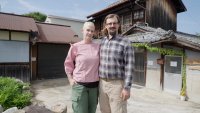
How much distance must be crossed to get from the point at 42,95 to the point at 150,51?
6.00 m

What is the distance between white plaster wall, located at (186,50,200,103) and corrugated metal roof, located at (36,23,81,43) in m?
8.88

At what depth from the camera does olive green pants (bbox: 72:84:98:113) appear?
354 centimetres

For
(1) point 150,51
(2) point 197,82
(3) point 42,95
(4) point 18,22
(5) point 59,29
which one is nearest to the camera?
(2) point 197,82

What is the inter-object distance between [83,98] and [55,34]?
1323 centimetres

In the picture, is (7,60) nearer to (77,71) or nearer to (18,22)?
(18,22)

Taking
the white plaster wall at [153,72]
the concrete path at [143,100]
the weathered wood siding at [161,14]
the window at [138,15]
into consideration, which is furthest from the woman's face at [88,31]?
the window at [138,15]

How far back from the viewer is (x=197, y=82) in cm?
934

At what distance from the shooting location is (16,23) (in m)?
12.8

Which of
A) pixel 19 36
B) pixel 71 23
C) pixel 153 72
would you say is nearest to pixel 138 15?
pixel 153 72

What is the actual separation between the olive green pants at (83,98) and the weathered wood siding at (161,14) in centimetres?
1409

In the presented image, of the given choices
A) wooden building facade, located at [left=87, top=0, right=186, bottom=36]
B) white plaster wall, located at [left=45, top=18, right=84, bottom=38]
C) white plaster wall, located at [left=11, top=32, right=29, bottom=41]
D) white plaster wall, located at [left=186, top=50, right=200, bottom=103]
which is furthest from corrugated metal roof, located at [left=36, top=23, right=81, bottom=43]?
white plaster wall, located at [left=45, top=18, right=84, bottom=38]

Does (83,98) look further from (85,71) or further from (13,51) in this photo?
(13,51)

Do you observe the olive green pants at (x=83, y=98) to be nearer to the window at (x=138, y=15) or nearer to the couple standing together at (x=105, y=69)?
the couple standing together at (x=105, y=69)

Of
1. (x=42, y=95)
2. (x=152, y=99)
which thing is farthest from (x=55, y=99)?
(x=152, y=99)
